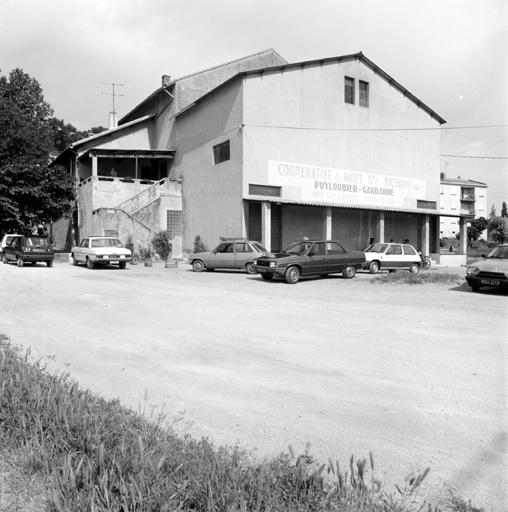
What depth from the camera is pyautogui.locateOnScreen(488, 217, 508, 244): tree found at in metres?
59.9

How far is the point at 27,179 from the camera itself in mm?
30953

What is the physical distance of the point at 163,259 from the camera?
25.8 meters

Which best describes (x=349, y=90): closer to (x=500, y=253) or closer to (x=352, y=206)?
(x=352, y=206)

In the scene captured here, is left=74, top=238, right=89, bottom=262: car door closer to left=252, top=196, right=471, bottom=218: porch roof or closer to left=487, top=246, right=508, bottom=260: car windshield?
left=252, top=196, right=471, bottom=218: porch roof

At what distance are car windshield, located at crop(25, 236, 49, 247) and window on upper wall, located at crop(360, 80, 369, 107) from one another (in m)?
21.6

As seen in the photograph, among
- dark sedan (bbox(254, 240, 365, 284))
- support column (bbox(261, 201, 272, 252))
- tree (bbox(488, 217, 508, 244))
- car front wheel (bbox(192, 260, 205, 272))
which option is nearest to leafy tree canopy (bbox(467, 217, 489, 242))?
tree (bbox(488, 217, 508, 244))

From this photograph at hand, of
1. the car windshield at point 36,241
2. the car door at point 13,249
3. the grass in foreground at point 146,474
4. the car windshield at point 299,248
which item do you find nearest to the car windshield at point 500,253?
the car windshield at point 299,248

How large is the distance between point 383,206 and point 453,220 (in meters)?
61.5

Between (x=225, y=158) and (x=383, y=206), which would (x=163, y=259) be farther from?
(x=383, y=206)

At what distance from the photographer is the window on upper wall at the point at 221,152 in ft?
88.7

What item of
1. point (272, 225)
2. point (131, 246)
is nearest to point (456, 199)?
point (272, 225)

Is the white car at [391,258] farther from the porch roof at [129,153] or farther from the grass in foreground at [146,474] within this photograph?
the grass in foreground at [146,474]

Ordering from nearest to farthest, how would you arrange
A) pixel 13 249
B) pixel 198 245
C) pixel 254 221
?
1. pixel 13 249
2. pixel 254 221
3. pixel 198 245

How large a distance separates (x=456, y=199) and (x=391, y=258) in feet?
242
